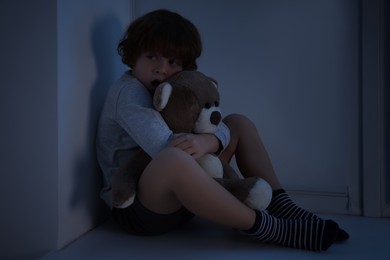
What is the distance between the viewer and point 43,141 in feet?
2.69

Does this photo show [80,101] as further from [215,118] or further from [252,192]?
[252,192]

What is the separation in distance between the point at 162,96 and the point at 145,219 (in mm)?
294

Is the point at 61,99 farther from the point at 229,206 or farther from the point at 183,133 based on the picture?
the point at 229,206

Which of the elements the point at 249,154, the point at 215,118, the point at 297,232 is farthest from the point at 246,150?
the point at 297,232

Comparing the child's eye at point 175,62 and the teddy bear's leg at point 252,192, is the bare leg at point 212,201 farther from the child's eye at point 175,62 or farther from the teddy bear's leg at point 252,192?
the child's eye at point 175,62

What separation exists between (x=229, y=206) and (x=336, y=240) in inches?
11.5

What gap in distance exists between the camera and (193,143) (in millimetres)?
824

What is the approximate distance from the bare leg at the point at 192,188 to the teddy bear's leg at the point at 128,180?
0.10ft

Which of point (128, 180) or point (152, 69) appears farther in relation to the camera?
point (152, 69)

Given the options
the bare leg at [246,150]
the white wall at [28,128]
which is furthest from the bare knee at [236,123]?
the white wall at [28,128]

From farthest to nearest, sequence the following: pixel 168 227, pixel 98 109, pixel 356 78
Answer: pixel 356 78 < pixel 98 109 < pixel 168 227

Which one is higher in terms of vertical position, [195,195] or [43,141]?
[43,141]

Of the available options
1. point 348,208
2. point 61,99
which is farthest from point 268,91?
point 61,99

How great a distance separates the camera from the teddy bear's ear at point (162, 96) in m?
0.82
